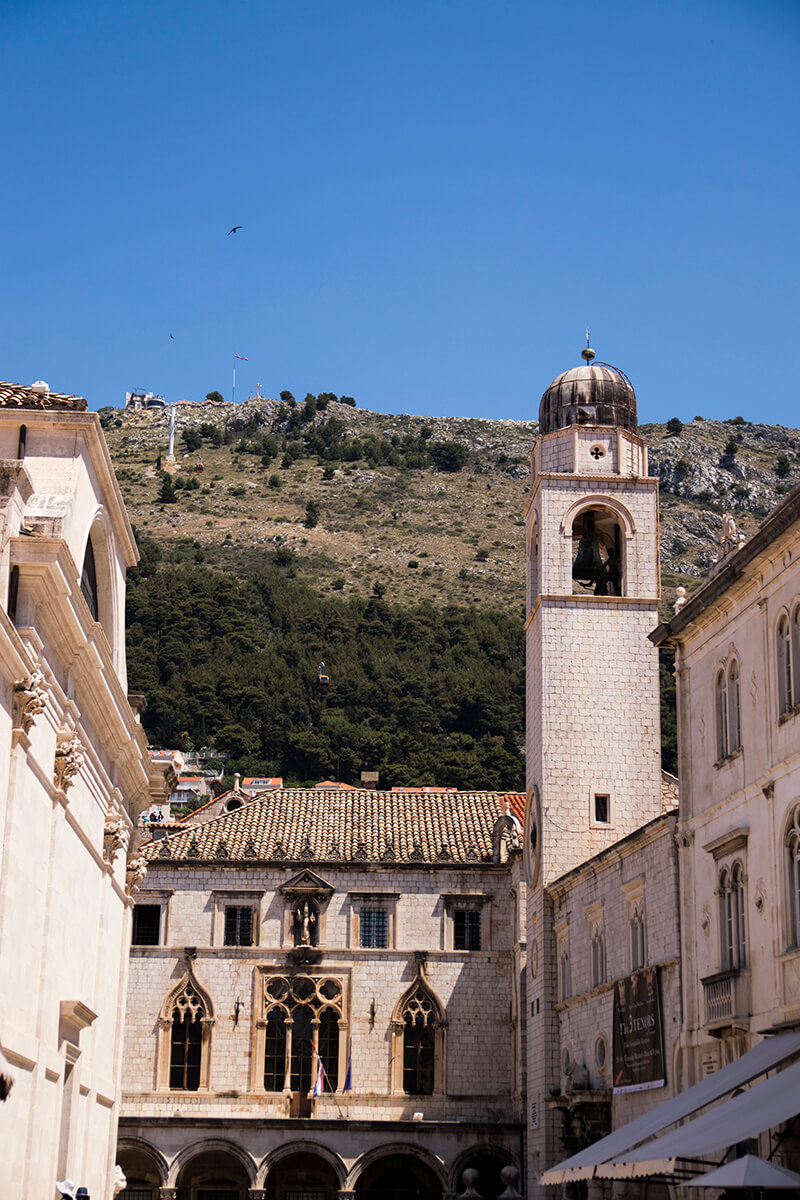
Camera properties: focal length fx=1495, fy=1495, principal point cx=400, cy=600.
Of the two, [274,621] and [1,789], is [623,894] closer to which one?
[1,789]

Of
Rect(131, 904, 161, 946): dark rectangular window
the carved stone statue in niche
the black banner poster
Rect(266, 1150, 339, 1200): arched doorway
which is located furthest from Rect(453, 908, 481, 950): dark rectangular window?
the black banner poster

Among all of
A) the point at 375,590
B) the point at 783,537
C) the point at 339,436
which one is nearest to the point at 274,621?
the point at 375,590

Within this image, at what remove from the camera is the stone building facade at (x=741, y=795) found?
23.1 m

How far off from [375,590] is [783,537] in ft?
327

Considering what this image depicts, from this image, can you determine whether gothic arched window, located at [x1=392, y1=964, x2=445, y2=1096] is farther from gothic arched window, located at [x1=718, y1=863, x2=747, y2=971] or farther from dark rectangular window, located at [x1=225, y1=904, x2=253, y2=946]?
gothic arched window, located at [x1=718, y1=863, x2=747, y2=971]

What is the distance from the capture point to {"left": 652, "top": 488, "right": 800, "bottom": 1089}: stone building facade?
23.1 metres

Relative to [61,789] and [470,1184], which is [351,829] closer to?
[470,1184]

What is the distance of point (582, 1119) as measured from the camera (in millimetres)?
33656

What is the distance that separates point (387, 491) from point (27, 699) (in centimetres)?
12598

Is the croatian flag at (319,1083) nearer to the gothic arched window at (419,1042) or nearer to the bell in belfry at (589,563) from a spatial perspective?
the gothic arched window at (419,1042)

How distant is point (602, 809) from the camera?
132 feet

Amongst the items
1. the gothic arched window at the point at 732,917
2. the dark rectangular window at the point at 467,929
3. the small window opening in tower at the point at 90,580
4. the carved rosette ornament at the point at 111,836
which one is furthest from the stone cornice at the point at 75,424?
the dark rectangular window at the point at 467,929

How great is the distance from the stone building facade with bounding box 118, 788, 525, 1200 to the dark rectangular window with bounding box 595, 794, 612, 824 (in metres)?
6.37

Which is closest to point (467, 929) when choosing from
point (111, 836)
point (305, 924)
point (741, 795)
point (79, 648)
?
point (305, 924)
